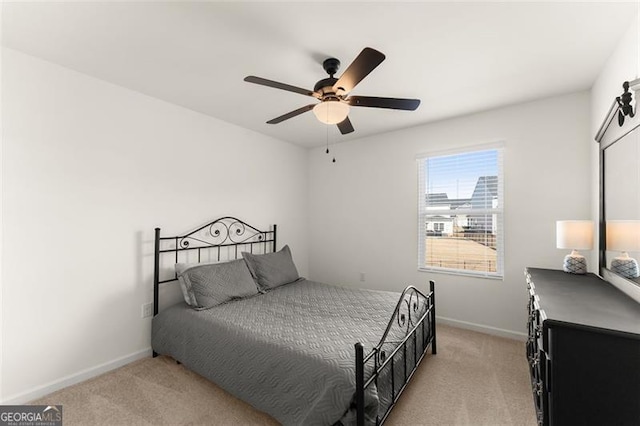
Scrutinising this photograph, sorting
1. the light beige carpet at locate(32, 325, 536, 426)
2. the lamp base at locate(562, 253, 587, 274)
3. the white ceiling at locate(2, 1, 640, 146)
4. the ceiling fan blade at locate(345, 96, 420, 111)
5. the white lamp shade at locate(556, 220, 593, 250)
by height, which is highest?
the white ceiling at locate(2, 1, 640, 146)

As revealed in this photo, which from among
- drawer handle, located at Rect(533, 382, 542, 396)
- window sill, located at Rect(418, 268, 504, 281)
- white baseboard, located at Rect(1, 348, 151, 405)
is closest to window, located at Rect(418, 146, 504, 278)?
window sill, located at Rect(418, 268, 504, 281)

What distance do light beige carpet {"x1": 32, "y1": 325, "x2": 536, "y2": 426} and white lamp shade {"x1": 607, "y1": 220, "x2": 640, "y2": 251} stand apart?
1231mm

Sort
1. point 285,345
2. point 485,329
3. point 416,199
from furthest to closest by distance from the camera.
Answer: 1. point 416,199
2. point 485,329
3. point 285,345

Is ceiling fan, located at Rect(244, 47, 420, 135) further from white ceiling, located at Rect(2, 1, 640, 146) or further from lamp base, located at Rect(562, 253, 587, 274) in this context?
lamp base, located at Rect(562, 253, 587, 274)

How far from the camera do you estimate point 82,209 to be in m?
2.33

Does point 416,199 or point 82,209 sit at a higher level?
point 416,199

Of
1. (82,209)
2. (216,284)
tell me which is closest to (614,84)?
(216,284)

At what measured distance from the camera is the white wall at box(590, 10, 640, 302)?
163 cm

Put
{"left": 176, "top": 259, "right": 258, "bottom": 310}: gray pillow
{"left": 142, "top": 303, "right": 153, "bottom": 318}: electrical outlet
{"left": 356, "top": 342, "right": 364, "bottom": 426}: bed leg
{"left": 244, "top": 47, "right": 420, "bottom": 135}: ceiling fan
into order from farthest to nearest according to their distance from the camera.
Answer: {"left": 142, "top": 303, "right": 153, "bottom": 318}: electrical outlet, {"left": 176, "top": 259, "right": 258, "bottom": 310}: gray pillow, {"left": 244, "top": 47, "right": 420, "bottom": 135}: ceiling fan, {"left": 356, "top": 342, "right": 364, "bottom": 426}: bed leg

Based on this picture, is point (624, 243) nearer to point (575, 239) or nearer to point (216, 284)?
point (575, 239)

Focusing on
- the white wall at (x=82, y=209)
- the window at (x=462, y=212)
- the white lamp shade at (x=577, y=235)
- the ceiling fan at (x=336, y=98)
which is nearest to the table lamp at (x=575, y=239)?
the white lamp shade at (x=577, y=235)

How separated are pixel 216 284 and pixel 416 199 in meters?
2.59

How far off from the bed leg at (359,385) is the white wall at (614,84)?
1.50m

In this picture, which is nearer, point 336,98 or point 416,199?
point 336,98
